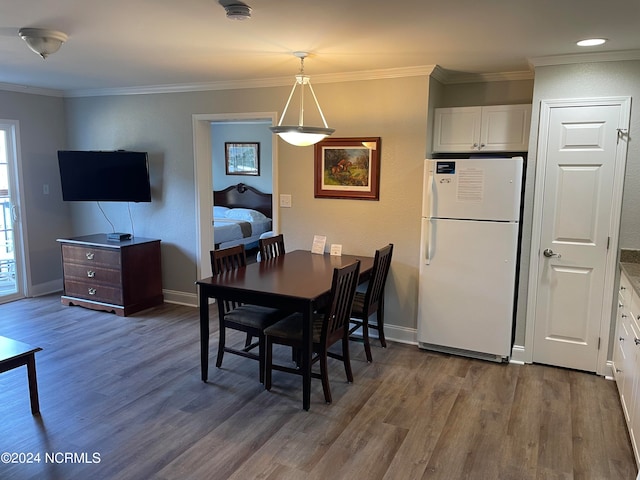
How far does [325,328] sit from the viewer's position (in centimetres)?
296

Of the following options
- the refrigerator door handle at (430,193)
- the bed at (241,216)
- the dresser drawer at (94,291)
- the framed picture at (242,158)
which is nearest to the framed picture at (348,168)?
the refrigerator door handle at (430,193)

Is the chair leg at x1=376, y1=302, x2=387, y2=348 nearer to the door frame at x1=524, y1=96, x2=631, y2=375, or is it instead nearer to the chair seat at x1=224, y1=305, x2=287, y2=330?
the chair seat at x1=224, y1=305, x2=287, y2=330

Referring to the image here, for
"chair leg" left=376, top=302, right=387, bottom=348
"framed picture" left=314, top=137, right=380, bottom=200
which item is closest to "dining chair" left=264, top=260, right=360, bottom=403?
"chair leg" left=376, top=302, right=387, bottom=348

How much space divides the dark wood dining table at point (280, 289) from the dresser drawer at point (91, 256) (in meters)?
1.83

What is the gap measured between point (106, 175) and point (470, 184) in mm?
3793

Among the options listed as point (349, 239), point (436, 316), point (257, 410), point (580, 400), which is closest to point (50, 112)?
point (349, 239)

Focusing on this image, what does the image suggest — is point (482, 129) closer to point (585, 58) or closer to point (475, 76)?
point (475, 76)

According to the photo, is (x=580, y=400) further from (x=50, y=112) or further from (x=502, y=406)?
(x=50, y=112)

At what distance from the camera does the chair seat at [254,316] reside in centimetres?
322

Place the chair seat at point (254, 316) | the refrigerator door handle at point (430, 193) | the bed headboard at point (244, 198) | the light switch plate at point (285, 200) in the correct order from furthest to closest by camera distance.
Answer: the bed headboard at point (244, 198) < the light switch plate at point (285, 200) < the refrigerator door handle at point (430, 193) < the chair seat at point (254, 316)

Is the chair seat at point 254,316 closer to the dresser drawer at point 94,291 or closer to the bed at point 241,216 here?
the dresser drawer at point 94,291

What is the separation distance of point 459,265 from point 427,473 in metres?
1.79

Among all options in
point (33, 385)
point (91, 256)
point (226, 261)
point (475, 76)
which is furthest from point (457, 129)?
point (91, 256)

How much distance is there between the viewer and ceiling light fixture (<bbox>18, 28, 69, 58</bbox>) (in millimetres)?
2789
